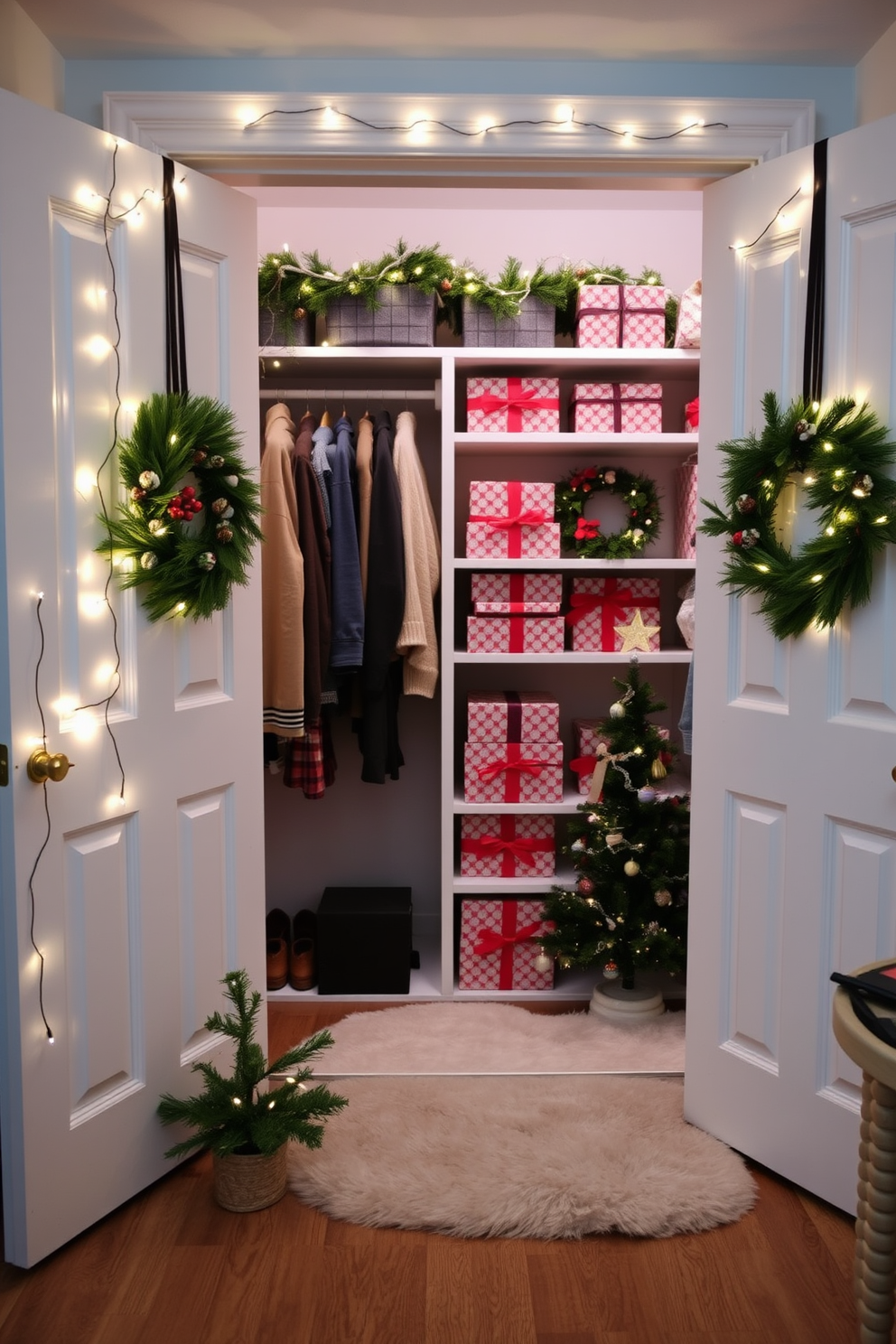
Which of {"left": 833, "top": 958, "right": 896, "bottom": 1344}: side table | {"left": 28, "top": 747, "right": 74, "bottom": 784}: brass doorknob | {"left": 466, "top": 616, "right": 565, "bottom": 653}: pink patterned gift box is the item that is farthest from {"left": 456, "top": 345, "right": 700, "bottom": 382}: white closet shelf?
{"left": 833, "top": 958, "right": 896, "bottom": 1344}: side table

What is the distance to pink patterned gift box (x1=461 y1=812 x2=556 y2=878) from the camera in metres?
3.46

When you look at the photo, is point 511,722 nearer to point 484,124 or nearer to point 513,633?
point 513,633

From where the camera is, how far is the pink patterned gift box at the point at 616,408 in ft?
11.2

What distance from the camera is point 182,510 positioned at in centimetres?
214

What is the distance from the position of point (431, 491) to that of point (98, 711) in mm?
1917

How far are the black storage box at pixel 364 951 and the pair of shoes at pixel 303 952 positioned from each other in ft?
Answer: 0.18

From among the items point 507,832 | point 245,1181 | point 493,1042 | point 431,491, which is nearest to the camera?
point 245,1181

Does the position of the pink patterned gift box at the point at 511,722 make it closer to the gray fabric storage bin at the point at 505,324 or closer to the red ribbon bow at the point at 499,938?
the red ribbon bow at the point at 499,938

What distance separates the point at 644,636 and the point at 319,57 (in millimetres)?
1878

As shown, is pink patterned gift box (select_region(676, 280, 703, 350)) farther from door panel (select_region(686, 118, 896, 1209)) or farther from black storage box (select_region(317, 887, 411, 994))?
black storage box (select_region(317, 887, 411, 994))

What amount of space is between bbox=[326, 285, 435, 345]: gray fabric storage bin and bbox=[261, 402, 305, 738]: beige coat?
1.46 feet

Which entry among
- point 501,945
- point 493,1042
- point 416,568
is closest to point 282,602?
point 416,568

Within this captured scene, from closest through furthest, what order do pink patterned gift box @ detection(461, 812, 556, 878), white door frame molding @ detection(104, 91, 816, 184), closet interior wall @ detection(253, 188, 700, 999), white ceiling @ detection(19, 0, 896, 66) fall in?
white ceiling @ detection(19, 0, 896, 66) → white door frame molding @ detection(104, 91, 816, 184) → pink patterned gift box @ detection(461, 812, 556, 878) → closet interior wall @ detection(253, 188, 700, 999)

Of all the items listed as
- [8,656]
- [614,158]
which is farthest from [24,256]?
[614,158]
